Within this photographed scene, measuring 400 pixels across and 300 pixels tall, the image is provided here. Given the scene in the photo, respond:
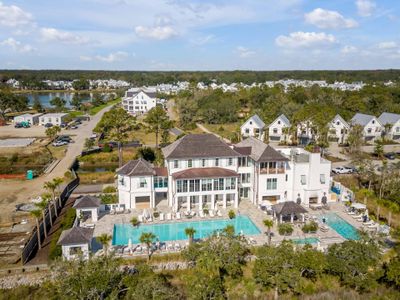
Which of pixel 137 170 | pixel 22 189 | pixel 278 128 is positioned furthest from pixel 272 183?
pixel 278 128

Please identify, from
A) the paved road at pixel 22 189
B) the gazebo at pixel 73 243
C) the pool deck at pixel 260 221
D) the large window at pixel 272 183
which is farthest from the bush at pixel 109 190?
the large window at pixel 272 183

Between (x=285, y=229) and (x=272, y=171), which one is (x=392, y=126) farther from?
(x=285, y=229)

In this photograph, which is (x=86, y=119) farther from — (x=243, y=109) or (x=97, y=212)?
(x=97, y=212)

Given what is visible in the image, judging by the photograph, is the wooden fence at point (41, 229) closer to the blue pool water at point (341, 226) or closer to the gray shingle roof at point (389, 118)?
the blue pool water at point (341, 226)

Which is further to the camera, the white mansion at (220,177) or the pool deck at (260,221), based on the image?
the white mansion at (220,177)

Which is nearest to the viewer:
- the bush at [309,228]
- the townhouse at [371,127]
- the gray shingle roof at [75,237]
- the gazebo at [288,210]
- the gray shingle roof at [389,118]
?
the gray shingle roof at [75,237]

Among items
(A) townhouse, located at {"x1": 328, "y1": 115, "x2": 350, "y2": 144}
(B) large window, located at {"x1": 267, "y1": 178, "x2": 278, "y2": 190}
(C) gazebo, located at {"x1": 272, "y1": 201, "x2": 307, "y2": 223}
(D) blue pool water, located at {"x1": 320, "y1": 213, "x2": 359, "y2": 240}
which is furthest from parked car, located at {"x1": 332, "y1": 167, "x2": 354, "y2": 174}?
(A) townhouse, located at {"x1": 328, "y1": 115, "x2": 350, "y2": 144}
